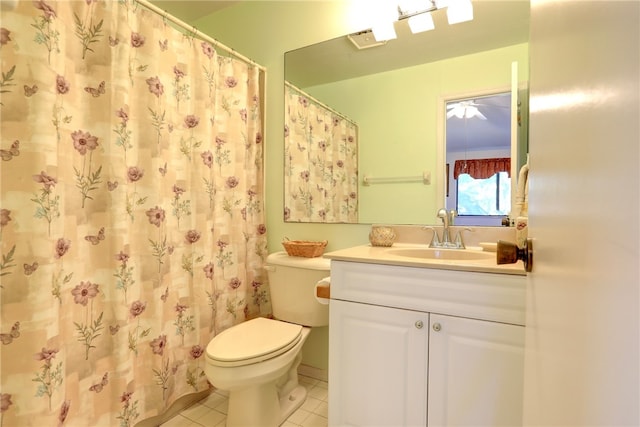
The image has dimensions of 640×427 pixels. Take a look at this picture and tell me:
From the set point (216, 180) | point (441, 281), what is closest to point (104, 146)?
point (216, 180)

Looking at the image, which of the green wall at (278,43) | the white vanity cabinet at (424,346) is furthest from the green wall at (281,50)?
the white vanity cabinet at (424,346)

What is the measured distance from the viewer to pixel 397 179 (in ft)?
5.21

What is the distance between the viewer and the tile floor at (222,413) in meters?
1.45

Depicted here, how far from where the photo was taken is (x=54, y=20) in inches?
39.5

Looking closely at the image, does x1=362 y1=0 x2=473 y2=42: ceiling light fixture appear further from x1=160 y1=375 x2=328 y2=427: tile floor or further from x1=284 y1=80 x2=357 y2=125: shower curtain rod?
x1=160 y1=375 x2=328 y2=427: tile floor

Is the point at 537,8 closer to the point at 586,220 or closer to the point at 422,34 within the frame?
the point at 586,220

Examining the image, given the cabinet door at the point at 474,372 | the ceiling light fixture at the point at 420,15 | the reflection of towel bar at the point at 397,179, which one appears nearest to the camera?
the cabinet door at the point at 474,372

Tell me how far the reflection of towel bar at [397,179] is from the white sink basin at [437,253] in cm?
35

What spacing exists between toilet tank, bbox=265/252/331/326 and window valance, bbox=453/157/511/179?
2.51ft

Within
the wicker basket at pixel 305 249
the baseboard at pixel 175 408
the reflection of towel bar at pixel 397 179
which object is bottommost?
the baseboard at pixel 175 408

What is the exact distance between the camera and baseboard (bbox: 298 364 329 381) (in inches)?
70.1

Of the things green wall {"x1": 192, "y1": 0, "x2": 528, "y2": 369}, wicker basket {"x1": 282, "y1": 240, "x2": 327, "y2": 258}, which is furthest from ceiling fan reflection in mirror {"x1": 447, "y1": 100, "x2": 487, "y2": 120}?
A: wicker basket {"x1": 282, "y1": 240, "x2": 327, "y2": 258}

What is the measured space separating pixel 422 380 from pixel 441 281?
346 millimetres

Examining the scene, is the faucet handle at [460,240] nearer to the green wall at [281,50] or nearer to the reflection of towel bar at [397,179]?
the reflection of towel bar at [397,179]
